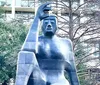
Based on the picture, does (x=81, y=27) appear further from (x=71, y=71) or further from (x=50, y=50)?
(x=50, y=50)

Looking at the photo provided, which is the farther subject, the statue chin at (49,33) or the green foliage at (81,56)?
the green foliage at (81,56)

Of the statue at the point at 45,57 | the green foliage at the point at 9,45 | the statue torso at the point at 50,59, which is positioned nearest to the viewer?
the statue at the point at 45,57

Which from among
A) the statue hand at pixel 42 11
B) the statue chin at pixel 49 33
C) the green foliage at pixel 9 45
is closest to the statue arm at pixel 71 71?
the statue chin at pixel 49 33

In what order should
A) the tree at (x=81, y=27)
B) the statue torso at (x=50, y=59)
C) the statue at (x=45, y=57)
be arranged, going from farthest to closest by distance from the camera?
the tree at (x=81, y=27)
the statue torso at (x=50, y=59)
the statue at (x=45, y=57)

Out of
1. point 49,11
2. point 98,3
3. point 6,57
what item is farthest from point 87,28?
point 49,11

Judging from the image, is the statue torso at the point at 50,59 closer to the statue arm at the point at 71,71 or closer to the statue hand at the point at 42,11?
the statue arm at the point at 71,71

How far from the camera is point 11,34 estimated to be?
18531 millimetres

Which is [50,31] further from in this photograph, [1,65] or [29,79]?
[1,65]

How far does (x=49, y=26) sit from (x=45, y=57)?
655 mm

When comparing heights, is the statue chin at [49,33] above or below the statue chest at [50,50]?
above

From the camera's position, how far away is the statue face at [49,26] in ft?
25.8

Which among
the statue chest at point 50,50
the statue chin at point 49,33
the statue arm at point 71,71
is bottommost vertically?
the statue arm at point 71,71

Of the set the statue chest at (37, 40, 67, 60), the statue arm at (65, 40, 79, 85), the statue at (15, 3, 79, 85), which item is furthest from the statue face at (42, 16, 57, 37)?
the statue arm at (65, 40, 79, 85)

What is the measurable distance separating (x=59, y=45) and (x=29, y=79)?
1.02 metres
